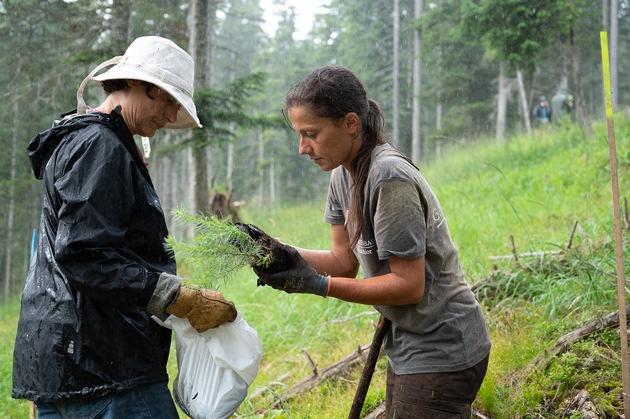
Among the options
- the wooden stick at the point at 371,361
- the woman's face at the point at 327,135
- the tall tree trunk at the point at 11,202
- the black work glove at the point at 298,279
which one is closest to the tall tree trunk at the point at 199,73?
the tall tree trunk at the point at 11,202

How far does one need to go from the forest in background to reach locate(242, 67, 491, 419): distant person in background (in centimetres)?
44

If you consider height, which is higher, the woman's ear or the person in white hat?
the woman's ear

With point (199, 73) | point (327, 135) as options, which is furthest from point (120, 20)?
point (327, 135)

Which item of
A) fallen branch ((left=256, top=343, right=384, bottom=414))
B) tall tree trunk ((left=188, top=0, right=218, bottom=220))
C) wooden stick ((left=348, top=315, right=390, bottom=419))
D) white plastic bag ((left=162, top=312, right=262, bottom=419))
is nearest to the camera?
white plastic bag ((left=162, top=312, right=262, bottom=419))

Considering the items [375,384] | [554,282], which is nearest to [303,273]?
[375,384]

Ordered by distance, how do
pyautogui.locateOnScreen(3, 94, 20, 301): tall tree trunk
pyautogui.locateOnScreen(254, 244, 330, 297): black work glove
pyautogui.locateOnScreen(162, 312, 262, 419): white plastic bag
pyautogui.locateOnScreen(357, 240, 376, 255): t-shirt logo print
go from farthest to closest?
1. pyautogui.locateOnScreen(3, 94, 20, 301): tall tree trunk
2. pyautogui.locateOnScreen(162, 312, 262, 419): white plastic bag
3. pyautogui.locateOnScreen(357, 240, 376, 255): t-shirt logo print
4. pyautogui.locateOnScreen(254, 244, 330, 297): black work glove

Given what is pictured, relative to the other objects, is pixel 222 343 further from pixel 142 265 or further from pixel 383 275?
pixel 383 275

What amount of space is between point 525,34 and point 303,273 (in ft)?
39.0

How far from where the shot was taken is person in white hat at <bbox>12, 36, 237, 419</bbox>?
6.62ft

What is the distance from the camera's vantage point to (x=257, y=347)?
8.09 ft

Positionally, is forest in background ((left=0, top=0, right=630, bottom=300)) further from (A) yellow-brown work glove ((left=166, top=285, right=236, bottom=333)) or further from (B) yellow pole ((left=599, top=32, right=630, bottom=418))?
(B) yellow pole ((left=599, top=32, right=630, bottom=418))

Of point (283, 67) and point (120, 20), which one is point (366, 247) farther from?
point (283, 67)

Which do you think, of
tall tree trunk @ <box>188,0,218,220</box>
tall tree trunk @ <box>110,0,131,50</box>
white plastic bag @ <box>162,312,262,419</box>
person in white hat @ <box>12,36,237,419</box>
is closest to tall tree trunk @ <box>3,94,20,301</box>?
tall tree trunk @ <box>110,0,131,50</box>

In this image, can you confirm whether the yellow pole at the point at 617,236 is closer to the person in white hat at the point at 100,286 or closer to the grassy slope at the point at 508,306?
the grassy slope at the point at 508,306
